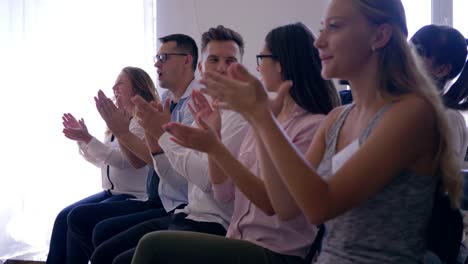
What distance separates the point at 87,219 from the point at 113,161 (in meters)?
0.29

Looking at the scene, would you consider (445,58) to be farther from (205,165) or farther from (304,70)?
(205,165)

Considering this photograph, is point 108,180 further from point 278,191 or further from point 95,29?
point 278,191

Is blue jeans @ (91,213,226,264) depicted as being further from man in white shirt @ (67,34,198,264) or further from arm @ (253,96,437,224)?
arm @ (253,96,437,224)

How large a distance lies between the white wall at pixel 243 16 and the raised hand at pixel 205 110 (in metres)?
1.56

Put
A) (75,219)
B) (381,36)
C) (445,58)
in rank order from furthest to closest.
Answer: (75,219)
(445,58)
(381,36)

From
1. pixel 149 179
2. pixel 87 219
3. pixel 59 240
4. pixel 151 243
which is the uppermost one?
pixel 151 243

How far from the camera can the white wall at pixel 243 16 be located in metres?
2.98

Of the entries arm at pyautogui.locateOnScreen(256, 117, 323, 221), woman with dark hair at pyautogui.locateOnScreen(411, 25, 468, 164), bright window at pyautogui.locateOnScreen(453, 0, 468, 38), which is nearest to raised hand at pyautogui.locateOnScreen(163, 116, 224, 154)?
arm at pyautogui.locateOnScreen(256, 117, 323, 221)

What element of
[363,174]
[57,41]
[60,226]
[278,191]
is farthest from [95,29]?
[363,174]

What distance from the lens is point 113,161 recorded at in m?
2.35

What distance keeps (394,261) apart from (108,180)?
70.5 inches

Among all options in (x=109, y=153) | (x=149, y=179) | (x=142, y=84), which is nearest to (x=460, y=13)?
(x=142, y=84)

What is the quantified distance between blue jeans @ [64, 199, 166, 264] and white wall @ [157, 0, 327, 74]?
1.15 meters

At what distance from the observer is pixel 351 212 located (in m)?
1.05
